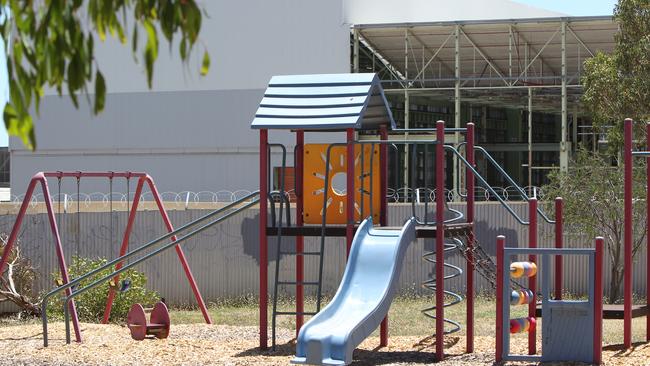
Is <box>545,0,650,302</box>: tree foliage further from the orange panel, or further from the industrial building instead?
the industrial building

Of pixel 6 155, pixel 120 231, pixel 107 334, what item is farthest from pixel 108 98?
pixel 6 155

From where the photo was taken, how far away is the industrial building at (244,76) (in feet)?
120

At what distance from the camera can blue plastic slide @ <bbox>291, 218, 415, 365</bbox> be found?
11.9m

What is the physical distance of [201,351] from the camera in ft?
46.5

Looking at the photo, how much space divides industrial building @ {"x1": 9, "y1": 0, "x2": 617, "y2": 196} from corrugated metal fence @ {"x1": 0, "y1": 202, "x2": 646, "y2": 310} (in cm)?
1176

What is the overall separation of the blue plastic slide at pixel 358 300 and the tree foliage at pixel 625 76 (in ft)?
40.4

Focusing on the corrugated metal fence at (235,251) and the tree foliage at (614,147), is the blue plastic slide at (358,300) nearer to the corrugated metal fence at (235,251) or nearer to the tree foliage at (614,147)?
the tree foliage at (614,147)

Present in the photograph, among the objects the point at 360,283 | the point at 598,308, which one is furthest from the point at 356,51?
the point at 598,308

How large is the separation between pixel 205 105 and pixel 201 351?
2510 centimetres

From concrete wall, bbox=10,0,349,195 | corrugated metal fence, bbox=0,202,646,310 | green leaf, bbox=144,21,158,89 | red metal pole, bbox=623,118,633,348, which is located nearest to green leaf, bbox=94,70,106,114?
green leaf, bbox=144,21,158,89

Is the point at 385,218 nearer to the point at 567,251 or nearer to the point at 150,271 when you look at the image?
the point at 567,251

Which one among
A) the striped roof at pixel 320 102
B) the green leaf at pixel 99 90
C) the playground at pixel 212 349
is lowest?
the playground at pixel 212 349

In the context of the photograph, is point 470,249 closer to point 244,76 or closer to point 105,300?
point 105,300

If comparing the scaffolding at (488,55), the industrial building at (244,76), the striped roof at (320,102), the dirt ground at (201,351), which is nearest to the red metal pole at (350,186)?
the striped roof at (320,102)
